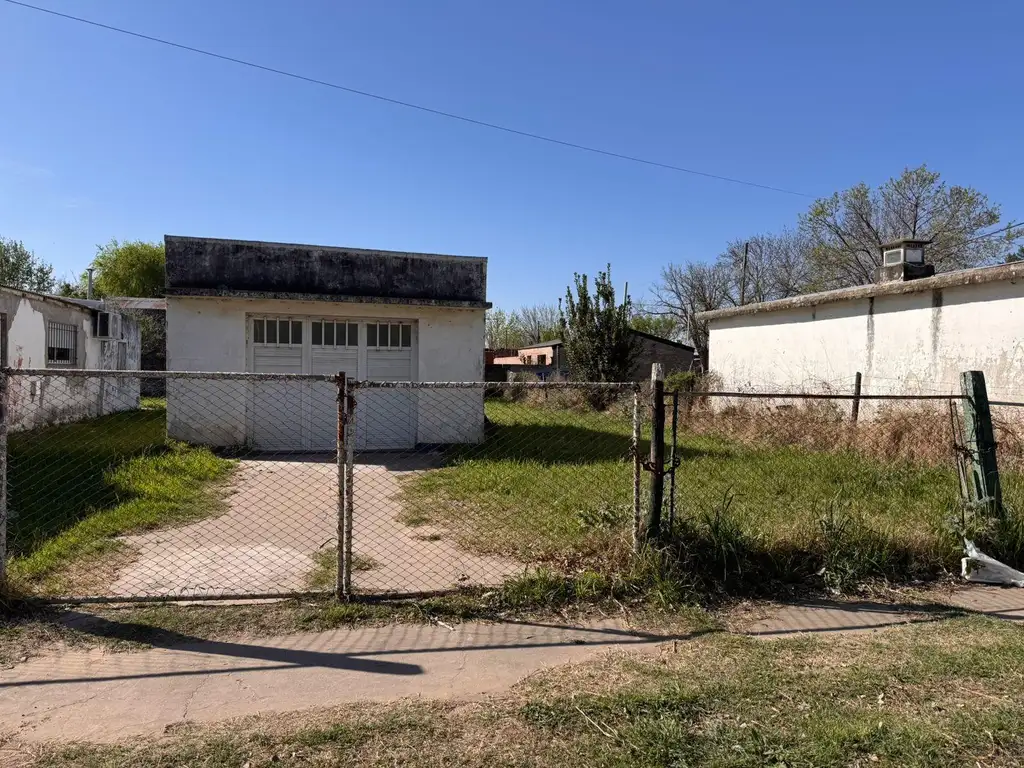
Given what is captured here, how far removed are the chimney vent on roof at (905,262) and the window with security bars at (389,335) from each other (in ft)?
31.2

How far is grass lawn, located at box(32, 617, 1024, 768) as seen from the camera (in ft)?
8.84

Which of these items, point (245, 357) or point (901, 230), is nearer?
point (245, 357)

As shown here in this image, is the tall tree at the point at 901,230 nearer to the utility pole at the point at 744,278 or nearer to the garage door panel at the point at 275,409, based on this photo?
the utility pole at the point at 744,278

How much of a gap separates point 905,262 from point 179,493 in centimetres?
1331

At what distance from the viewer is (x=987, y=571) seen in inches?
201

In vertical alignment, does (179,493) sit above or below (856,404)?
below

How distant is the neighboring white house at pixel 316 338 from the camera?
36.3 feet

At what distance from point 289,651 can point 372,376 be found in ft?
28.1

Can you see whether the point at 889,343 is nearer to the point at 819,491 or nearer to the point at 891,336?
the point at 891,336

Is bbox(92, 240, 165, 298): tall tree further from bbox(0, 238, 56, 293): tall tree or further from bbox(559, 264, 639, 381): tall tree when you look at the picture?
bbox(559, 264, 639, 381): tall tree

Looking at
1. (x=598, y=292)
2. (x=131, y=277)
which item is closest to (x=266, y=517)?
(x=598, y=292)

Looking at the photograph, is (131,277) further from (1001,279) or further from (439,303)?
(1001,279)

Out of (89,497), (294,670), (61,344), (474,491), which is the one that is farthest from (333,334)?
(294,670)

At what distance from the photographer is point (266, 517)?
22.5 ft
